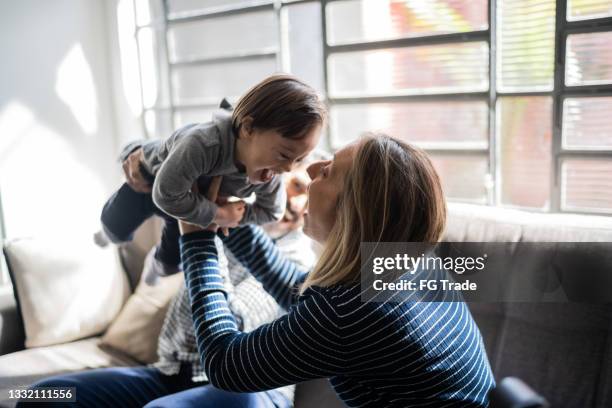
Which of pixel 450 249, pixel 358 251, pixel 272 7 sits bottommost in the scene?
pixel 450 249

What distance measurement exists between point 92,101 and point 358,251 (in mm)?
2658

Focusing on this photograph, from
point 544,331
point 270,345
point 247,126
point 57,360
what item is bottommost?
point 57,360

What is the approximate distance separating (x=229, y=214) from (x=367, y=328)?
1.60 feet

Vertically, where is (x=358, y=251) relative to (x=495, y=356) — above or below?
above

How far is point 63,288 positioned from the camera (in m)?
2.03

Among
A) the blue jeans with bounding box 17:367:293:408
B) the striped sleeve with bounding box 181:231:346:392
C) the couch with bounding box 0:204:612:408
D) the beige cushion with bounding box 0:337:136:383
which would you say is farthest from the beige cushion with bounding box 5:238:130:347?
the striped sleeve with bounding box 181:231:346:392

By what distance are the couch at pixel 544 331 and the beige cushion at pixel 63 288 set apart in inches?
16.0

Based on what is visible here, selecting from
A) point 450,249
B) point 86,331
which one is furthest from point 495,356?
point 86,331

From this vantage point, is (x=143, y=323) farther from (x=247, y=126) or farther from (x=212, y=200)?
(x=247, y=126)

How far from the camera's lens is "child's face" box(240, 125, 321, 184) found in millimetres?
1184

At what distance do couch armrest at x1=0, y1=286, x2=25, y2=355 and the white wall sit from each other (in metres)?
0.70

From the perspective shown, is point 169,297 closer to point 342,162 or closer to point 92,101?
point 342,162

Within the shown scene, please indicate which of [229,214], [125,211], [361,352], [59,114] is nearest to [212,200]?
[229,214]

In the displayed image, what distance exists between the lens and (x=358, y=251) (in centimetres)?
99
